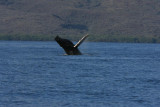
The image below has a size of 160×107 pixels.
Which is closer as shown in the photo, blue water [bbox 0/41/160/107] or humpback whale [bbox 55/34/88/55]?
blue water [bbox 0/41/160/107]

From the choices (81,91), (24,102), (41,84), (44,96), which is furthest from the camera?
(41,84)

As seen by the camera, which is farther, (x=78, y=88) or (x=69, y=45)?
(x=69, y=45)

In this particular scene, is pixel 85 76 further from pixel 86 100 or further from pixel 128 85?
pixel 86 100

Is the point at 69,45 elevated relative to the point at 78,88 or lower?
lower

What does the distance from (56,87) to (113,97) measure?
5.10 metres

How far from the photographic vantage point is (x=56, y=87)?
34531 millimetres

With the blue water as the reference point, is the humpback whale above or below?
below

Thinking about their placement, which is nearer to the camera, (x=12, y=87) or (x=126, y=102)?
(x=126, y=102)

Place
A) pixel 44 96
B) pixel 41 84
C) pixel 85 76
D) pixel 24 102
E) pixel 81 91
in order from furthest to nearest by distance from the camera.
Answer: pixel 85 76 → pixel 41 84 → pixel 81 91 → pixel 44 96 → pixel 24 102

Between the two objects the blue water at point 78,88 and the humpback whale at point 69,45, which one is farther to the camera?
the humpback whale at point 69,45

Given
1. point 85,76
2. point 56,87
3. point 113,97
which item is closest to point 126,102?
point 113,97

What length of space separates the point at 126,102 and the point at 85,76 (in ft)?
41.2

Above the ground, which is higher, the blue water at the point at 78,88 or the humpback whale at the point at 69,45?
the blue water at the point at 78,88

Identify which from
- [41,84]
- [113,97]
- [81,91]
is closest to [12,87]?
[41,84]
